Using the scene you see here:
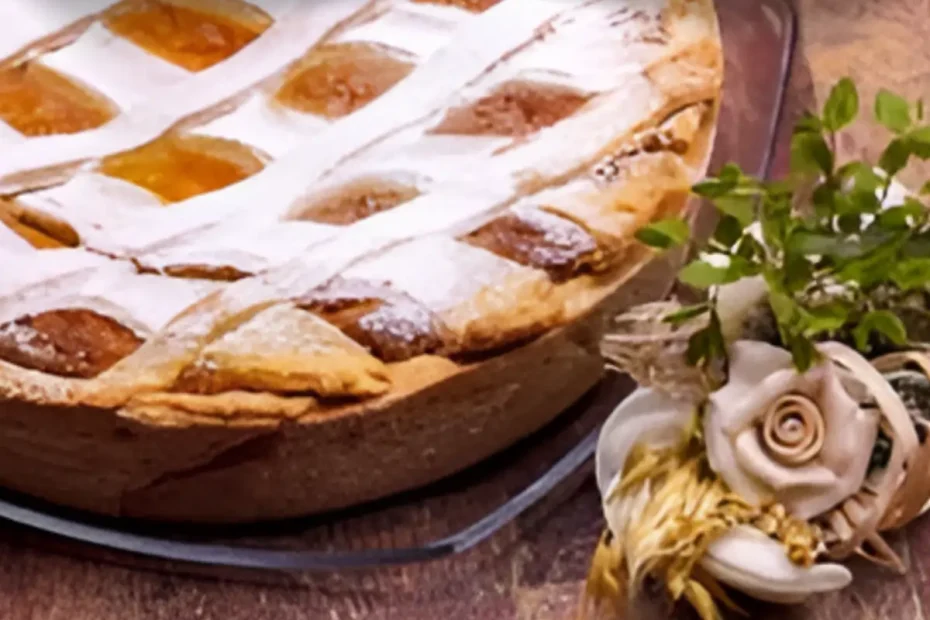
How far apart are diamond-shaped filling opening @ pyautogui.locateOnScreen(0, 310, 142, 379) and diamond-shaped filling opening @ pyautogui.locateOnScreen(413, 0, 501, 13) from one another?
391 millimetres

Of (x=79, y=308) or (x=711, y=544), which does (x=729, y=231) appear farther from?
(x=79, y=308)

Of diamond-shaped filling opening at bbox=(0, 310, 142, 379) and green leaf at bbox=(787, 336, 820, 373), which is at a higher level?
green leaf at bbox=(787, 336, 820, 373)

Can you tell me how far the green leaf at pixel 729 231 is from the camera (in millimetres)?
589

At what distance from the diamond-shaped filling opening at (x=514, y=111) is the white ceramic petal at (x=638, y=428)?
30cm

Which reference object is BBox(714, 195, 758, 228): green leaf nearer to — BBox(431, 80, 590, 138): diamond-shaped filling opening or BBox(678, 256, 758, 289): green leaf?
BBox(678, 256, 758, 289): green leaf

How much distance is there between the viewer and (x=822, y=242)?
56cm

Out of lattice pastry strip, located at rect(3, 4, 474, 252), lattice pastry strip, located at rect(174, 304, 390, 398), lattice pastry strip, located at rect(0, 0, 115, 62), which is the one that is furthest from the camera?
lattice pastry strip, located at rect(0, 0, 115, 62)

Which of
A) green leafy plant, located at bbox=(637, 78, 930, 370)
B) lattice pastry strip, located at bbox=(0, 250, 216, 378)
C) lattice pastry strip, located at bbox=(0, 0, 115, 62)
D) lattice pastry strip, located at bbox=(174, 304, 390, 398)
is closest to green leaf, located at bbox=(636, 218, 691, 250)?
green leafy plant, located at bbox=(637, 78, 930, 370)

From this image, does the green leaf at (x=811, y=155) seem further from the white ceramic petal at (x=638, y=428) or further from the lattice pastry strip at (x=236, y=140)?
the lattice pastry strip at (x=236, y=140)

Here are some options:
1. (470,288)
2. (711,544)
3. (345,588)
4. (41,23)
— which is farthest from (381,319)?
(41,23)

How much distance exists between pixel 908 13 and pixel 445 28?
0.48 metres

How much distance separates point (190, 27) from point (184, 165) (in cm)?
16

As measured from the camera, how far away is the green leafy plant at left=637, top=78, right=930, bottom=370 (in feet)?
1.84

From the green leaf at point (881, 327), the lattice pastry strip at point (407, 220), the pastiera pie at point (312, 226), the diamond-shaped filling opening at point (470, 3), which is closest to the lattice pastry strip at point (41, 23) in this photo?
the pastiera pie at point (312, 226)
